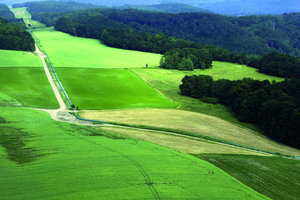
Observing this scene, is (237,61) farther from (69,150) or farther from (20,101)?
(69,150)

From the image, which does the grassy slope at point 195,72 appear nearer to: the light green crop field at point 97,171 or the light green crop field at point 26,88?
the light green crop field at point 26,88

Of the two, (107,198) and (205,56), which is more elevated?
(205,56)

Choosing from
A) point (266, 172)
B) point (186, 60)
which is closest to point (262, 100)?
point (266, 172)

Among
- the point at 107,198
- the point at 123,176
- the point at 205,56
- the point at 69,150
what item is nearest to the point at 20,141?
the point at 69,150

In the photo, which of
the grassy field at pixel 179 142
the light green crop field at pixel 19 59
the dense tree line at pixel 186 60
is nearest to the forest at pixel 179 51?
the dense tree line at pixel 186 60

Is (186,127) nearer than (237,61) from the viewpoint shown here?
Yes

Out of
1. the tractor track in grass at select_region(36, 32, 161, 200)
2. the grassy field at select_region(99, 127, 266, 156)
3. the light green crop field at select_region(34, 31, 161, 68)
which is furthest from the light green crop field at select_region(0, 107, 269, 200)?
the light green crop field at select_region(34, 31, 161, 68)
